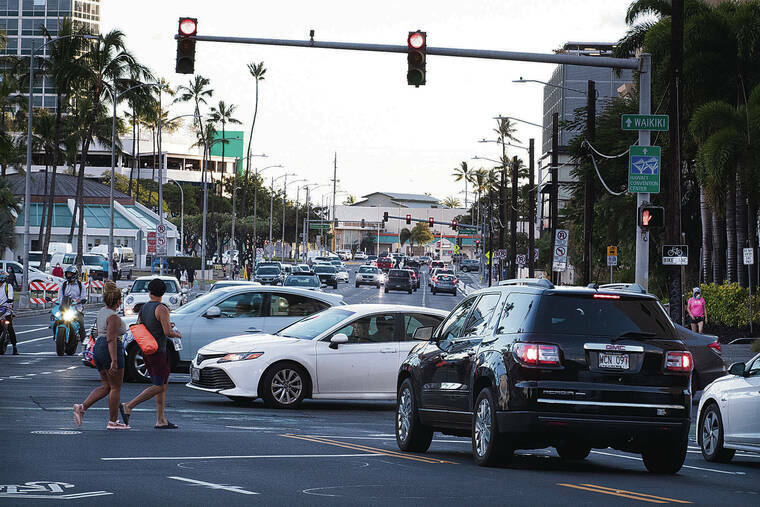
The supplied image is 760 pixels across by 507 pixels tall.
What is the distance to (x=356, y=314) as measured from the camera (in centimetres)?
1850

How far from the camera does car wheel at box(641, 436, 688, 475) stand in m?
11.7

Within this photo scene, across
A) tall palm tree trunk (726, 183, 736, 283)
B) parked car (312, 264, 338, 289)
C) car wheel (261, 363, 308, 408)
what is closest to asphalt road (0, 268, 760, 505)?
car wheel (261, 363, 308, 408)

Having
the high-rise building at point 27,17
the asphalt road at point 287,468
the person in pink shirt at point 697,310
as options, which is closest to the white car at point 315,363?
the asphalt road at point 287,468

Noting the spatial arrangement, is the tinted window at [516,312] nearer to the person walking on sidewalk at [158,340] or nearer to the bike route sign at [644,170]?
the person walking on sidewalk at [158,340]

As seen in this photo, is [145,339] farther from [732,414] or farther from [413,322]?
[732,414]

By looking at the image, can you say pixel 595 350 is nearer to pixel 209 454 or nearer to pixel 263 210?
pixel 209 454

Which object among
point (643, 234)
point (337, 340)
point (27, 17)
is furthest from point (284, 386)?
point (27, 17)

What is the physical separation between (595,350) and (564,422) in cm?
68

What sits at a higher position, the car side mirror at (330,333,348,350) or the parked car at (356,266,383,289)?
the parked car at (356,266,383,289)

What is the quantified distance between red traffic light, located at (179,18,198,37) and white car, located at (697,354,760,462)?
11.6 meters

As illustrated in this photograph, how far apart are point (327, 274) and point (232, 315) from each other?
60.9m

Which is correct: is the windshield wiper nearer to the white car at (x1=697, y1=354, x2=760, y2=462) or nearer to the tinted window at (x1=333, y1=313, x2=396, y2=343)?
the white car at (x1=697, y1=354, x2=760, y2=462)

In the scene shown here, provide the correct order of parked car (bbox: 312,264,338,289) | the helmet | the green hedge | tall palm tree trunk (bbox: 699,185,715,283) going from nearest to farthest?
the helmet → the green hedge → tall palm tree trunk (bbox: 699,185,715,283) → parked car (bbox: 312,264,338,289)

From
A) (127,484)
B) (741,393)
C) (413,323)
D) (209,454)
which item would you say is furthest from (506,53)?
(127,484)
